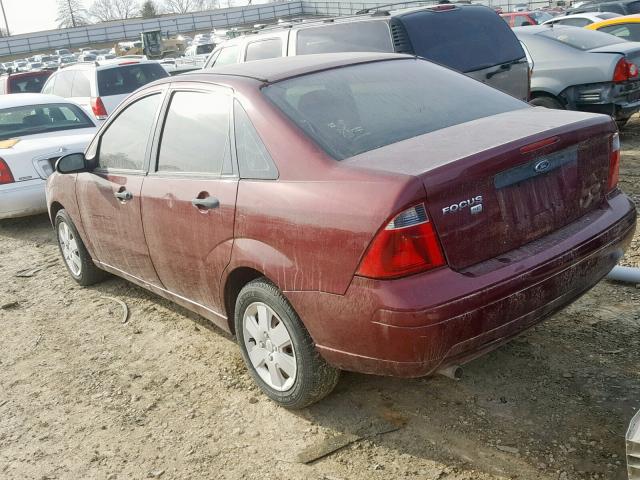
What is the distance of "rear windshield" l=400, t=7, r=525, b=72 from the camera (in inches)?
262

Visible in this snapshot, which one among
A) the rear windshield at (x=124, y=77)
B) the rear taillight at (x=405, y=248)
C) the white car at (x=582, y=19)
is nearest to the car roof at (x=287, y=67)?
the rear taillight at (x=405, y=248)

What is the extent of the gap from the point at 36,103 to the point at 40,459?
6268 millimetres

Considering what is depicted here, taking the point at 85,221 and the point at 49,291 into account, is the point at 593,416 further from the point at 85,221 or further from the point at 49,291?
the point at 49,291

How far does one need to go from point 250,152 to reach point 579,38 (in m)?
7.28

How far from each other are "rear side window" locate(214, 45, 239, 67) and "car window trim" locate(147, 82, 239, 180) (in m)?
4.66

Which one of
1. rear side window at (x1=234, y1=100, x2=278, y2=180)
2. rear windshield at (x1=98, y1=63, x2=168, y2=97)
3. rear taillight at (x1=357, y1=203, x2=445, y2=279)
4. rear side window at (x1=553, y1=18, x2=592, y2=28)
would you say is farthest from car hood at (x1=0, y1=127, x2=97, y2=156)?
rear side window at (x1=553, y1=18, x2=592, y2=28)

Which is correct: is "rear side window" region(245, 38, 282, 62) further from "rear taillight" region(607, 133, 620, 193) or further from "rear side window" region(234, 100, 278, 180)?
"rear taillight" region(607, 133, 620, 193)

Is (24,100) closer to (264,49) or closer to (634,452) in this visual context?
(264,49)

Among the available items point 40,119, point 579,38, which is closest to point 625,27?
point 579,38

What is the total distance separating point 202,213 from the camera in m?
3.47

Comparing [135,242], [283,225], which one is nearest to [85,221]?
[135,242]

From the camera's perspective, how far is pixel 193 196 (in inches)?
140

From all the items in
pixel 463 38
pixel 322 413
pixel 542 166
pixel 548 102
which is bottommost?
pixel 322 413

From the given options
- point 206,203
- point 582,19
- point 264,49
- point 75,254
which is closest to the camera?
point 206,203
